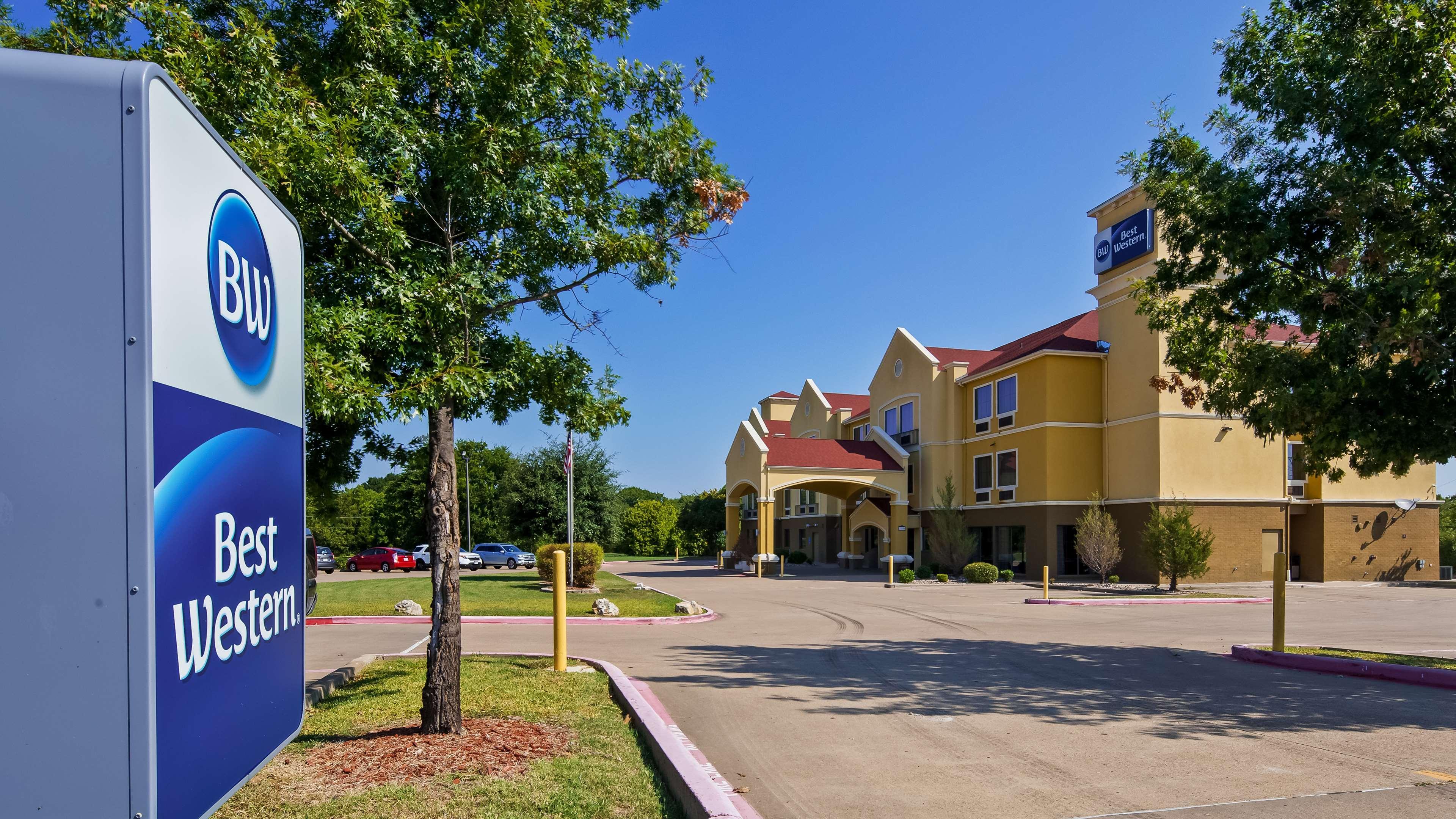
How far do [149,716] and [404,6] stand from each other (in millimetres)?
7185

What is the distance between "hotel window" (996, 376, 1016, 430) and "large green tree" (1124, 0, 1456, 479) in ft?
81.4

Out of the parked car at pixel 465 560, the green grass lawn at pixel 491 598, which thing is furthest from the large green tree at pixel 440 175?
the parked car at pixel 465 560

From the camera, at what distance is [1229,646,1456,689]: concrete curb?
433 inches

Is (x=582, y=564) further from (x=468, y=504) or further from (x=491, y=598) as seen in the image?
(x=468, y=504)

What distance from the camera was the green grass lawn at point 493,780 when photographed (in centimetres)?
545

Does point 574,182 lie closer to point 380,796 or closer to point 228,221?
point 380,796

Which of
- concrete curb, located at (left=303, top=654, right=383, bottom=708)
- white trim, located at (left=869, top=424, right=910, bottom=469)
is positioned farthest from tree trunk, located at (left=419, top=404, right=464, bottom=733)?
white trim, located at (left=869, top=424, right=910, bottom=469)

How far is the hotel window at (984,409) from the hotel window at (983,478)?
46.3 inches

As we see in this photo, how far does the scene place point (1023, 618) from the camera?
1975 centimetres

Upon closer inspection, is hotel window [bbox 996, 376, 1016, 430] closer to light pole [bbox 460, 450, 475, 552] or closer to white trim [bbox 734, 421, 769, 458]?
white trim [bbox 734, 421, 769, 458]

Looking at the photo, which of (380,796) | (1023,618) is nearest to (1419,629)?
(1023,618)

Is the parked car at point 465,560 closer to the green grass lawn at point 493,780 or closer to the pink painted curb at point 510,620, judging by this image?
the pink painted curb at point 510,620

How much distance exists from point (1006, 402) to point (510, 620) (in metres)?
26.7

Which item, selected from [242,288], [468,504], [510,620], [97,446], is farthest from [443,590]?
[468,504]
